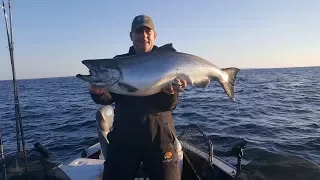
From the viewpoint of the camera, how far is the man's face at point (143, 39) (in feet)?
15.7

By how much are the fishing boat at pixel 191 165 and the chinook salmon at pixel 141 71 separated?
1407 millimetres

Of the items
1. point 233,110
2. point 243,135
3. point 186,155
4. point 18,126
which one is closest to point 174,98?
point 186,155

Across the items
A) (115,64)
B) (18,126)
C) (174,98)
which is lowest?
(18,126)

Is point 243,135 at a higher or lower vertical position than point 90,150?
lower

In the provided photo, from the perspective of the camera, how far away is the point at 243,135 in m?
14.2

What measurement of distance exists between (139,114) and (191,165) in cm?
230

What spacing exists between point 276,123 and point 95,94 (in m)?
14.4

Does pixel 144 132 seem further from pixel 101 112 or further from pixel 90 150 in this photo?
pixel 90 150

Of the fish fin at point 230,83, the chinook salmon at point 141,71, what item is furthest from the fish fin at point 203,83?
the fish fin at point 230,83

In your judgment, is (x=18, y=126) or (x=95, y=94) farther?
(x=18, y=126)

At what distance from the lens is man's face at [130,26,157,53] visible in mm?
4773

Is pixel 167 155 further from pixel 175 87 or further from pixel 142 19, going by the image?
pixel 142 19

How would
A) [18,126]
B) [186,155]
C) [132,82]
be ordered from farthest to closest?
[18,126]
[186,155]
[132,82]

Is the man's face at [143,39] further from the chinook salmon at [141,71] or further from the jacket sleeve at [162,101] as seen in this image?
the jacket sleeve at [162,101]
